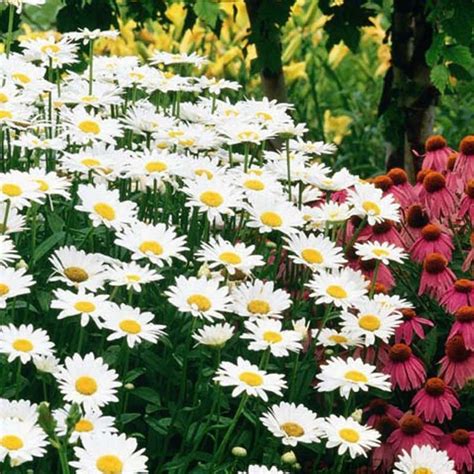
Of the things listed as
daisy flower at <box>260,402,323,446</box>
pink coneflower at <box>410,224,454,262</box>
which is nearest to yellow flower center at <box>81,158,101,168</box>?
daisy flower at <box>260,402,323,446</box>

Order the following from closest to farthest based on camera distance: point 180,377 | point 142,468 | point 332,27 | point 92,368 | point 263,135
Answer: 1. point 142,468
2. point 92,368
3. point 180,377
4. point 263,135
5. point 332,27

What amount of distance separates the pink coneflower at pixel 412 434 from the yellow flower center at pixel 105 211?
2.51 ft

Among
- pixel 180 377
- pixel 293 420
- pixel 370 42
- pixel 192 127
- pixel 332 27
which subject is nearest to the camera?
Answer: pixel 293 420

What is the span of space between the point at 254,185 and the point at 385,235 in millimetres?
403

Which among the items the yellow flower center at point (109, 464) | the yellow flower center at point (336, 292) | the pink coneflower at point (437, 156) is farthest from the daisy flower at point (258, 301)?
the pink coneflower at point (437, 156)

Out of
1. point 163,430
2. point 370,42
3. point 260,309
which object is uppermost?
point 260,309

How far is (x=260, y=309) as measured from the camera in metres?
2.32

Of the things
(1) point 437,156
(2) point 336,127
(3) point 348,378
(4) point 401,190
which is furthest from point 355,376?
(2) point 336,127

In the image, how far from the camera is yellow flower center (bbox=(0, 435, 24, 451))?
1777mm

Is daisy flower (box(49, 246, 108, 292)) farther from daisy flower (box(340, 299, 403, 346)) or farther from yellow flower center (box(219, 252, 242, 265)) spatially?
daisy flower (box(340, 299, 403, 346))

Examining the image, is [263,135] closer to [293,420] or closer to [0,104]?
[0,104]

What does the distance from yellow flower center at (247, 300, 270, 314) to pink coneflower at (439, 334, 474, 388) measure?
1.63ft

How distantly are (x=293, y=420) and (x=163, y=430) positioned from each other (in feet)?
0.83

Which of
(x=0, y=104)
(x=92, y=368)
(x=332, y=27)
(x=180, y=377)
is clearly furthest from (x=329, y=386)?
(x=332, y=27)
